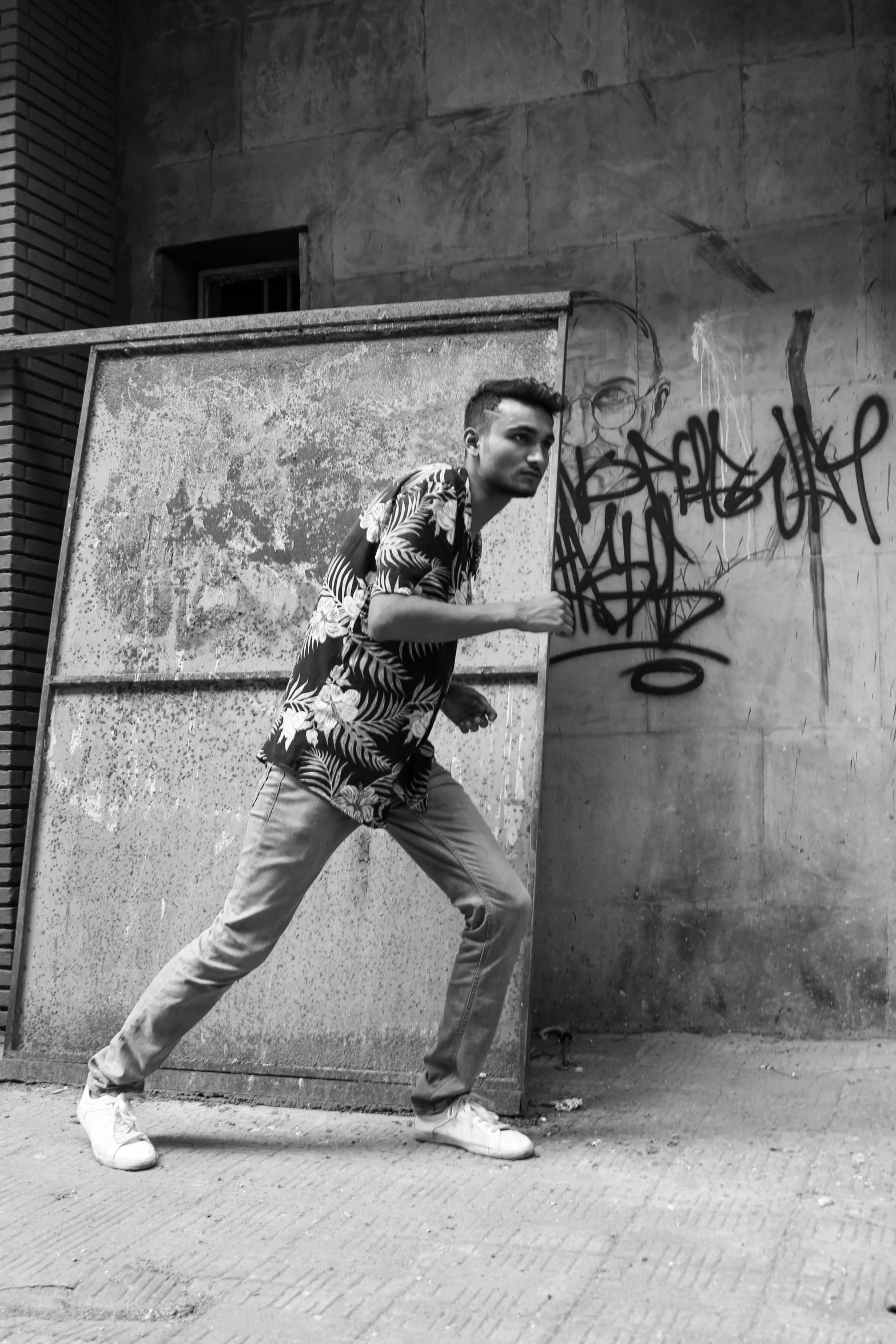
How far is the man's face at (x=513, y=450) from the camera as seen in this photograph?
144 inches

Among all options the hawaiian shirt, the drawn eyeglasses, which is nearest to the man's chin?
the hawaiian shirt

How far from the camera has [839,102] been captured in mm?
5293

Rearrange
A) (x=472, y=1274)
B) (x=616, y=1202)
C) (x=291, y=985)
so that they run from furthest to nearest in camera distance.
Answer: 1. (x=291, y=985)
2. (x=616, y=1202)
3. (x=472, y=1274)

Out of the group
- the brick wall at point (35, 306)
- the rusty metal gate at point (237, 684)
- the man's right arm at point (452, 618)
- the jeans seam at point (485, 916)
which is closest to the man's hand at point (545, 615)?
the man's right arm at point (452, 618)

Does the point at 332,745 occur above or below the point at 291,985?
above

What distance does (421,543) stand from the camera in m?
3.53

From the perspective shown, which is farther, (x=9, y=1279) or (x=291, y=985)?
(x=291, y=985)

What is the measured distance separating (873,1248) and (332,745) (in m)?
1.77

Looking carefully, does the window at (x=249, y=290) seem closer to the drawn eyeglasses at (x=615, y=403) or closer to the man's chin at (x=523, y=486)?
the drawn eyeglasses at (x=615, y=403)

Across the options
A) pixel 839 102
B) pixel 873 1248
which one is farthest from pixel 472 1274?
pixel 839 102

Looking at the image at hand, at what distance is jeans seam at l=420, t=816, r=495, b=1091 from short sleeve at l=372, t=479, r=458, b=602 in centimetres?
67

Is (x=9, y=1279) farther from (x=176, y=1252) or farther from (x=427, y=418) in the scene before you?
(x=427, y=418)

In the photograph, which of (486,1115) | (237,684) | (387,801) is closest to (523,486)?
(387,801)

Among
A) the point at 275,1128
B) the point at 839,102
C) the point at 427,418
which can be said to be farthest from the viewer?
the point at 839,102
